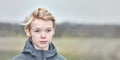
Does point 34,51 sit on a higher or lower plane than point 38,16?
lower

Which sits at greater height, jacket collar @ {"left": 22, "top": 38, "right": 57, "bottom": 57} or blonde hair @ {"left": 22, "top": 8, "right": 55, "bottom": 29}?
blonde hair @ {"left": 22, "top": 8, "right": 55, "bottom": 29}

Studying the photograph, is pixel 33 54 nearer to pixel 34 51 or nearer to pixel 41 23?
pixel 34 51

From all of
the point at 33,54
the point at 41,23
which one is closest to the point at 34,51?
the point at 33,54

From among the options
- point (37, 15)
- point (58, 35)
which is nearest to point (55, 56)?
point (37, 15)

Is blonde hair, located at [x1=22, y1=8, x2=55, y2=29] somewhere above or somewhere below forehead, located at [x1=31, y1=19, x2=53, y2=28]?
above

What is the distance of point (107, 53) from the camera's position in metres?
9.32

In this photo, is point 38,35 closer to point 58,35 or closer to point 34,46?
point 34,46

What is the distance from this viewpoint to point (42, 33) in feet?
6.63

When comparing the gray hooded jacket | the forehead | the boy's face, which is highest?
the forehead

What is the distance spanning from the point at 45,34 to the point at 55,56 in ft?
0.42

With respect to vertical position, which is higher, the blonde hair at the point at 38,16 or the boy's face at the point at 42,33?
the blonde hair at the point at 38,16

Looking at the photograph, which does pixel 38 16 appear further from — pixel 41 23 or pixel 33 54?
pixel 33 54

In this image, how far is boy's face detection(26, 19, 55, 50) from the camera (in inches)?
79.7

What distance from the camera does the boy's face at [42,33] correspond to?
2.02m
